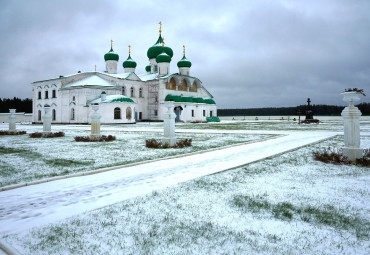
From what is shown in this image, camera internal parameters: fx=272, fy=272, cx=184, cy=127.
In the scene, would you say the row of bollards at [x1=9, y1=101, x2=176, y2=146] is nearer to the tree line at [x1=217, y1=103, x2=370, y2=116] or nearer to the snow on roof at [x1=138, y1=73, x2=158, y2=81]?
the snow on roof at [x1=138, y1=73, x2=158, y2=81]

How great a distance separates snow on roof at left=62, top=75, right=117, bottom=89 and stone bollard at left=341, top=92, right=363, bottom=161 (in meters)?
40.6

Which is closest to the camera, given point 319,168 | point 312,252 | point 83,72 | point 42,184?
point 312,252

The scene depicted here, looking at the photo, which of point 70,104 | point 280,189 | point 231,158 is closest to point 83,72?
point 70,104

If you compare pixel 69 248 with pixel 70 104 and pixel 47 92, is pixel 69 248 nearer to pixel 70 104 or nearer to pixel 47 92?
pixel 70 104

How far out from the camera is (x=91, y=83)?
44.2 metres

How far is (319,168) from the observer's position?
716 cm

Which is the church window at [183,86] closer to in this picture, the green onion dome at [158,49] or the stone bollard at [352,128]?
the green onion dome at [158,49]

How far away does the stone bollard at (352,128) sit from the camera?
26.5 feet

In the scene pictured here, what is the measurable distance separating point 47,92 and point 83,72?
23.6 ft

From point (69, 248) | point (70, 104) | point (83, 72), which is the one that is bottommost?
point (69, 248)

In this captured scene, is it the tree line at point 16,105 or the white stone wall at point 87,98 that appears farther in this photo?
the tree line at point 16,105

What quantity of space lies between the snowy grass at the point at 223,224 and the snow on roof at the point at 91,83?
4202cm

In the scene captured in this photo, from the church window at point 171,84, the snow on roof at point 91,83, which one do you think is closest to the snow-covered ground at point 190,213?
the snow on roof at point 91,83

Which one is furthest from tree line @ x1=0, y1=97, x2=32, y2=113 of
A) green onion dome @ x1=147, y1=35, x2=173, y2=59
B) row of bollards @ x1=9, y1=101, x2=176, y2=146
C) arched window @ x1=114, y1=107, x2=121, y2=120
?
row of bollards @ x1=9, y1=101, x2=176, y2=146
